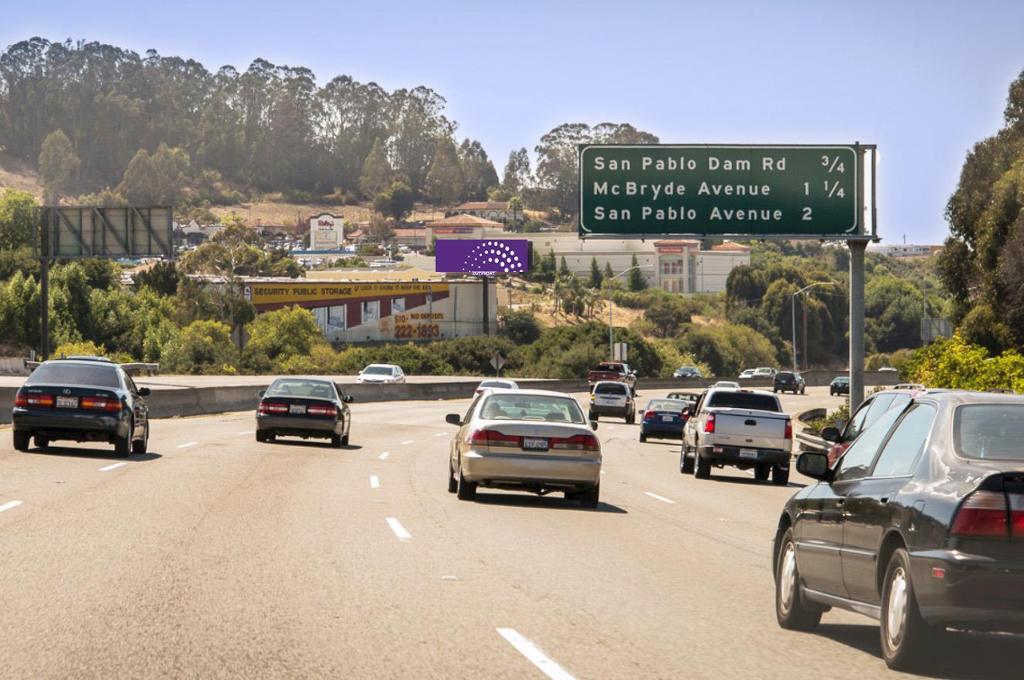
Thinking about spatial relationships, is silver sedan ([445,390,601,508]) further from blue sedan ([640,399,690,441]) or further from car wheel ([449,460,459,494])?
blue sedan ([640,399,690,441])

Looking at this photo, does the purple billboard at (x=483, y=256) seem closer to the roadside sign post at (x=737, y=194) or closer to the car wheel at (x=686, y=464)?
the roadside sign post at (x=737, y=194)

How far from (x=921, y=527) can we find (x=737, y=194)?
33.4 metres

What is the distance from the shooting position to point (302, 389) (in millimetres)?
33719

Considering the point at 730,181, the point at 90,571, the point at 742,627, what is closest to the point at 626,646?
the point at 742,627

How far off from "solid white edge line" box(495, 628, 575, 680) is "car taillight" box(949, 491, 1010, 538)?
7.36ft

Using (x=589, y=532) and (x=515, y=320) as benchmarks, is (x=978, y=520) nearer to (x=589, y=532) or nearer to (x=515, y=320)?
(x=589, y=532)

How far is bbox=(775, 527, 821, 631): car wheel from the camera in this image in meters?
10.4

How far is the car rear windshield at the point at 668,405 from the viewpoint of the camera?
4519 cm

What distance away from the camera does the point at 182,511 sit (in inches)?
714

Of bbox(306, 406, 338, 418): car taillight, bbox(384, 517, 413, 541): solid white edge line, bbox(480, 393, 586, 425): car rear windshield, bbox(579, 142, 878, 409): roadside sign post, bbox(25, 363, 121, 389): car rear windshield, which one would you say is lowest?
bbox(384, 517, 413, 541): solid white edge line

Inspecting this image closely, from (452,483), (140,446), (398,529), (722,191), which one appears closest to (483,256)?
(722,191)

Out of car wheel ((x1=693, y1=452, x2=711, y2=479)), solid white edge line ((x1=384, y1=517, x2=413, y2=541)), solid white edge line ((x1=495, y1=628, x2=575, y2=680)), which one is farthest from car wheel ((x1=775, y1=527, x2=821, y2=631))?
car wheel ((x1=693, y1=452, x2=711, y2=479))

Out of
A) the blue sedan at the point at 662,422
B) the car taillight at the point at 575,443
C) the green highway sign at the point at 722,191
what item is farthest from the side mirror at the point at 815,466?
the blue sedan at the point at 662,422

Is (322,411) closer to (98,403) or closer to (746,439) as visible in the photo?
(98,403)
